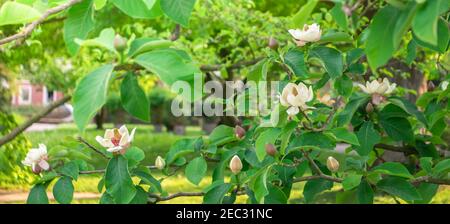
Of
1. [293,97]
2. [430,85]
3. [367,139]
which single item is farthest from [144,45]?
[430,85]

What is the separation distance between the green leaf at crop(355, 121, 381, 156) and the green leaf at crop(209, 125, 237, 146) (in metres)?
0.49

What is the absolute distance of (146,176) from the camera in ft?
6.91

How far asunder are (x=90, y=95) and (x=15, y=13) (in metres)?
0.31


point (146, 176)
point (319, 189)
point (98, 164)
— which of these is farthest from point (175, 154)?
point (98, 164)

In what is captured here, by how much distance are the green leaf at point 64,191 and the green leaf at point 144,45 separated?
1071mm

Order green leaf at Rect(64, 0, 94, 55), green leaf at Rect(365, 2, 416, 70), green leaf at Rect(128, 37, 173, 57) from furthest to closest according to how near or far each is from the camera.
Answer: green leaf at Rect(64, 0, 94, 55)
green leaf at Rect(128, 37, 173, 57)
green leaf at Rect(365, 2, 416, 70)

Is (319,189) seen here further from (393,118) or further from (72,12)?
(72,12)

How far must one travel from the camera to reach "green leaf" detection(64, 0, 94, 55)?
1.30m

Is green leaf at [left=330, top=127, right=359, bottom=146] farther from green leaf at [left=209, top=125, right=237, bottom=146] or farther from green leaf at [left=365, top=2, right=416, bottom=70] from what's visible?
green leaf at [left=365, top=2, right=416, bottom=70]

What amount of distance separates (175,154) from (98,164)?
9.06m

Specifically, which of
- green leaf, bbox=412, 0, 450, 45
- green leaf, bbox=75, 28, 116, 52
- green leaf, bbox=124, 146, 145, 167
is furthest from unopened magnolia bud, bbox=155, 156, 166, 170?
green leaf, bbox=412, 0, 450, 45

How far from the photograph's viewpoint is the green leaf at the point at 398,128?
232cm
